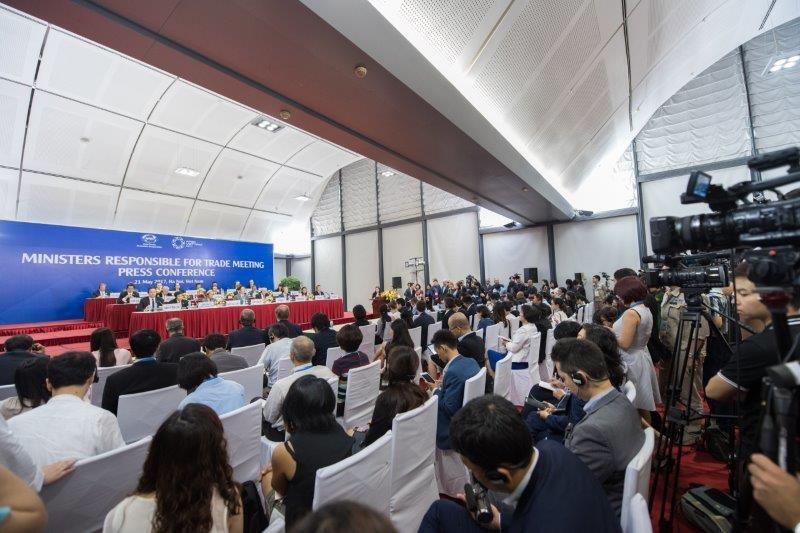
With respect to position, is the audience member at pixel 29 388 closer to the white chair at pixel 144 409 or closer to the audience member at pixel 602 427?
the white chair at pixel 144 409

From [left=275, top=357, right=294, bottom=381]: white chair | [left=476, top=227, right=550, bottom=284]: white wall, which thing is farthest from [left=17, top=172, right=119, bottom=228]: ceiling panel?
[left=476, top=227, right=550, bottom=284]: white wall

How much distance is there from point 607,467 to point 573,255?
10.6m

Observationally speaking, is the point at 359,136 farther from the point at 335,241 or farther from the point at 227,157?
the point at 335,241

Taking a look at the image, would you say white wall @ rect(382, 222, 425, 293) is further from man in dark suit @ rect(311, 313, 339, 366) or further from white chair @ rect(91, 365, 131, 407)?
white chair @ rect(91, 365, 131, 407)

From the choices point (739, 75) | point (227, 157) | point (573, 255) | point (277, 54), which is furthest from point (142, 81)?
point (739, 75)

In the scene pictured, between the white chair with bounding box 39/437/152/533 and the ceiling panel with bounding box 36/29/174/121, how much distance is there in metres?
8.78

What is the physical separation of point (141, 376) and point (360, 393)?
60.9 inches

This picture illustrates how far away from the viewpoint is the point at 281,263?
1808 cm

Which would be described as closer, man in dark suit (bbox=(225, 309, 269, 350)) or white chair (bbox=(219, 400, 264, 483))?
white chair (bbox=(219, 400, 264, 483))

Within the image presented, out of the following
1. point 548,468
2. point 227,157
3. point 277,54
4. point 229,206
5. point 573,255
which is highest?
point 227,157

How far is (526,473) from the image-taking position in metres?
1.02

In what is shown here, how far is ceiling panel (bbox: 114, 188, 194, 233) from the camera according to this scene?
10797mm

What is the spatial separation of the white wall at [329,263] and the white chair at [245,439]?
14201 millimetres

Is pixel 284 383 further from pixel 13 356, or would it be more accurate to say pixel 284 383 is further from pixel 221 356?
pixel 13 356
